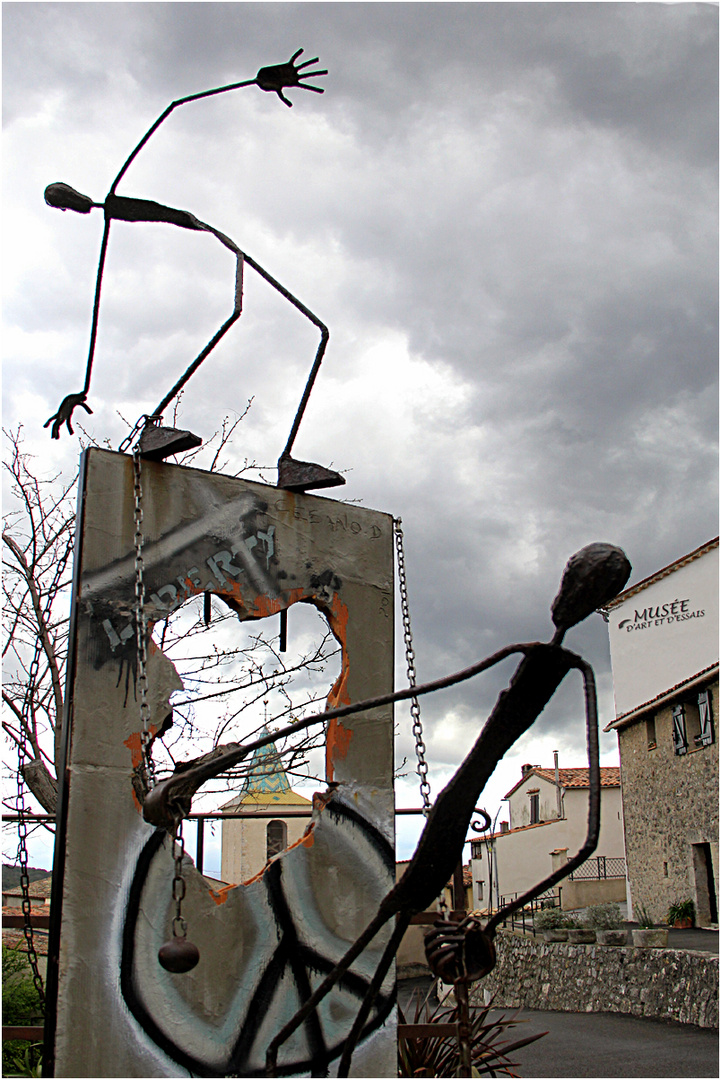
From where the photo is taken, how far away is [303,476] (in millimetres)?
4625

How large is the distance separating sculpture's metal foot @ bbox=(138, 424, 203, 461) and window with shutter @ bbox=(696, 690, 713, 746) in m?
15.2

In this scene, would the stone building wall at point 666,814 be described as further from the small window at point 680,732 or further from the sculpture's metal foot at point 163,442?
the sculpture's metal foot at point 163,442

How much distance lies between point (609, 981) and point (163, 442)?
11484 millimetres

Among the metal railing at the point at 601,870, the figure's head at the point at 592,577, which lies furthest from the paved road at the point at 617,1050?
the metal railing at the point at 601,870

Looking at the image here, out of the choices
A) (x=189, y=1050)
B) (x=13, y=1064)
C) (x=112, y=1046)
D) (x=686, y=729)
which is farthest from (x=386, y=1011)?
(x=686, y=729)

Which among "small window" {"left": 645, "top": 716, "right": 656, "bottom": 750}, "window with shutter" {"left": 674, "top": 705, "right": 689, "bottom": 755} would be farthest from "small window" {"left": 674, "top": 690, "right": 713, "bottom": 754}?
"small window" {"left": 645, "top": 716, "right": 656, "bottom": 750}

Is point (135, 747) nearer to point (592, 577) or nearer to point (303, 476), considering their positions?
point (303, 476)

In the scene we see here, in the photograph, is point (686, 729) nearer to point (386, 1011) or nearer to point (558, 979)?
point (558, 979)

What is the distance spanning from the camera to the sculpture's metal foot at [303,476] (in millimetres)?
4582

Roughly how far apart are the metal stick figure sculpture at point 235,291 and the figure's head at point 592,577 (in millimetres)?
2258

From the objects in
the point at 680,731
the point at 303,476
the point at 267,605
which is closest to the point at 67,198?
the point at 303,476

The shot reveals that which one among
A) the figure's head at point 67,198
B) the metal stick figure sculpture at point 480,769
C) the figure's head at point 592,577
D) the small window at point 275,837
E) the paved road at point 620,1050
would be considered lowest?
the paved road at point 620,1050

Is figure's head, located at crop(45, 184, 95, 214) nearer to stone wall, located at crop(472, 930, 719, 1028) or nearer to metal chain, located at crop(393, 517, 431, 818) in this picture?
metal chain, located at crop(393, 517, 431, 818)

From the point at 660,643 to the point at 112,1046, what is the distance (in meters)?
18.8
